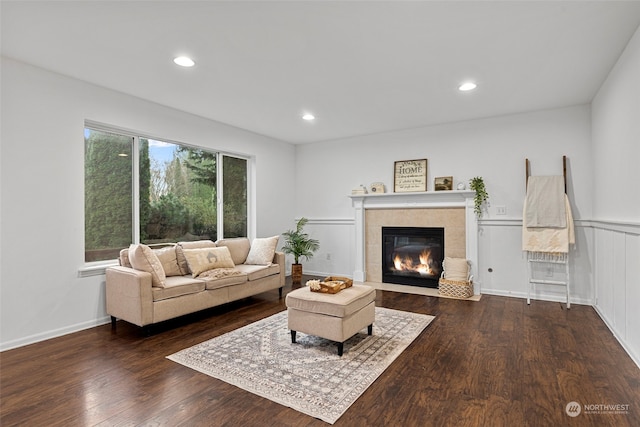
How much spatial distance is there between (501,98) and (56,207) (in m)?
5.01

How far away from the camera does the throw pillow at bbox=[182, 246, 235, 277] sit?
4.00 meters

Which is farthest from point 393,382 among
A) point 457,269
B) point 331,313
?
point 457,269


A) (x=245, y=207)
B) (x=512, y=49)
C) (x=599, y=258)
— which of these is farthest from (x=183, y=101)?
(x=599, y=258)

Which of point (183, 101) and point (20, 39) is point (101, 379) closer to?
point (20, 39)

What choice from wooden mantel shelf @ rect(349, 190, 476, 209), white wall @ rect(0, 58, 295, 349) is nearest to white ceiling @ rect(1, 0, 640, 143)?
white wall @ rect(0, 58, 295, 349)

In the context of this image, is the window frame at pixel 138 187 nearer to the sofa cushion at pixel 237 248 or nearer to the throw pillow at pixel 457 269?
the sofa cushion at pixel 237 248

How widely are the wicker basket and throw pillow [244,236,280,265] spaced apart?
246cm

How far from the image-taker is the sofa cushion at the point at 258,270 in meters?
4.42

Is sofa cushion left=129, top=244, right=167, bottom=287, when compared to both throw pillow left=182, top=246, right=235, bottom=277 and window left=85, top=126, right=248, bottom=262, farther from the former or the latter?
window left=85, top=126, right=248, bottom=262

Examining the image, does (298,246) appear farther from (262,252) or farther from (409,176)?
(409,176)

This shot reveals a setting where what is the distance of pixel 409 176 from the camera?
18.4 ft

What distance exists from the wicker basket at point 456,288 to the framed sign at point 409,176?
151cm

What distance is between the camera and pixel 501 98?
4.14 m

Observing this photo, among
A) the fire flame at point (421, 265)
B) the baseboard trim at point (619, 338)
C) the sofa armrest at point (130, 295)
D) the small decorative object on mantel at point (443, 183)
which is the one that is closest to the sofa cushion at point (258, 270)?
the sofa armrest at point (130, 295)
